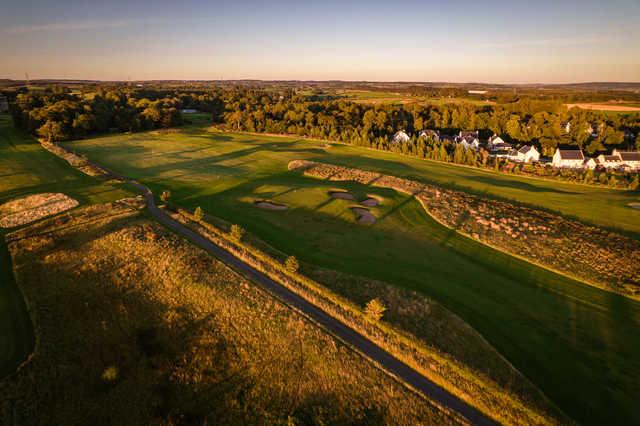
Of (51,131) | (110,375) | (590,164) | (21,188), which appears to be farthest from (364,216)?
(51,131)

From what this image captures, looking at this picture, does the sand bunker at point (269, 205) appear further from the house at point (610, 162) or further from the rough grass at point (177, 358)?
the house at point (610, 162)

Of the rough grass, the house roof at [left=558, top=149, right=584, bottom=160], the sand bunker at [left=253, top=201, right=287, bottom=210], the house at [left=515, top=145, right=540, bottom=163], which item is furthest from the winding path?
the house at [left=515, top=145, right=540, bottom=163]

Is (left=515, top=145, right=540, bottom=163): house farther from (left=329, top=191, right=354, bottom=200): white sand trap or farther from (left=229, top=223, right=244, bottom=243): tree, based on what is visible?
(left=229, top=223, right=244, bottom=243): tree

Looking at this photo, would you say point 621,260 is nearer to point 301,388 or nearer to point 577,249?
point 577,249

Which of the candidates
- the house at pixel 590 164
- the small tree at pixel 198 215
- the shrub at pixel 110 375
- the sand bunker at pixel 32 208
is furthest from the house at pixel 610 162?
the sand bunker at pixel 32 208

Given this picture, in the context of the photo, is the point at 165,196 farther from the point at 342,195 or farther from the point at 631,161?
the point at 631,161

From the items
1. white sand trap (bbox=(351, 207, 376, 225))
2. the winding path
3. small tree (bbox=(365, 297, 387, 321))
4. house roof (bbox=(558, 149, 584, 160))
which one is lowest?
the winding path
